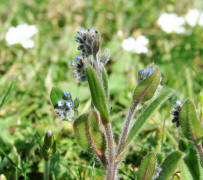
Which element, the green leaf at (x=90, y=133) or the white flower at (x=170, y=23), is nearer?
the green leaf at (x=90, y=133)

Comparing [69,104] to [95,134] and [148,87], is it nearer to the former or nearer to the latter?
[95,134]

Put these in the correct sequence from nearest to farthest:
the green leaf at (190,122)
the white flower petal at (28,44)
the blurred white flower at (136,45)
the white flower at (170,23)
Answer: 1. the green leaf at (190,122)
2. the white flower petal at (28,44)
3. the blurred white flower at (136,45)
4. the white flower at (170,23)

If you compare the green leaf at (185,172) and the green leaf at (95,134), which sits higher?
the green leaf at (95,134)

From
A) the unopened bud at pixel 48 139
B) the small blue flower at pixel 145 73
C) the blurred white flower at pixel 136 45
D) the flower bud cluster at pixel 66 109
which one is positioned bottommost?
the unopened bud at pixel 48 139

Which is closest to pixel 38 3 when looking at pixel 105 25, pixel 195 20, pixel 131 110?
pixel 105 25

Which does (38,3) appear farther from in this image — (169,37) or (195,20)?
(195,20)

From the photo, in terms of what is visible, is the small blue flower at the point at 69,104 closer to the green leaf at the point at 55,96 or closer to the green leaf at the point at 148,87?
the green leaf at the point at 55,96

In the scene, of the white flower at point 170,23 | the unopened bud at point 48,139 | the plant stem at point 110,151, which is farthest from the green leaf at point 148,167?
the white flower at point 170,23
